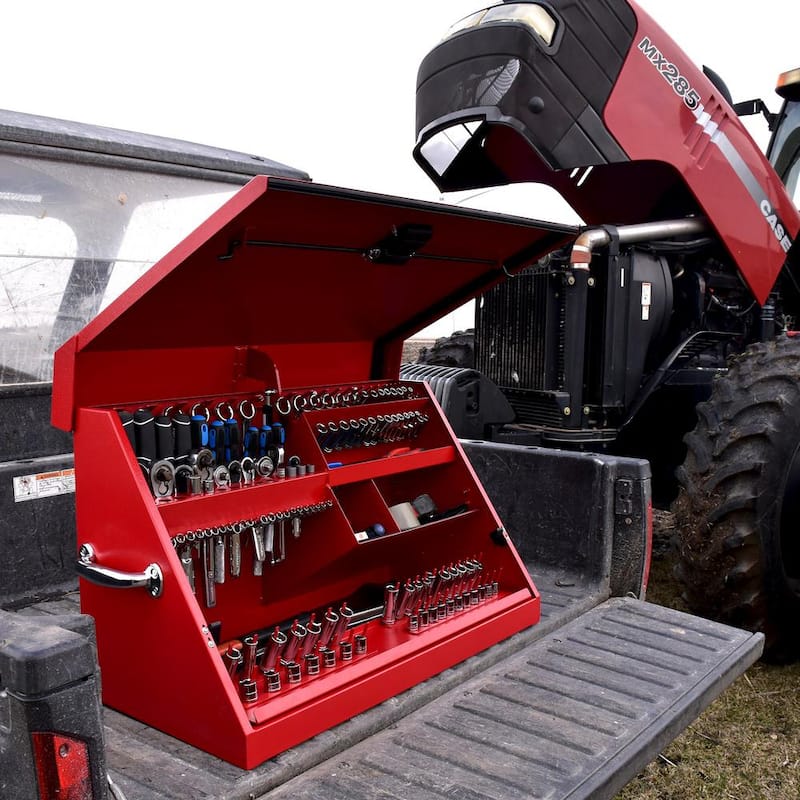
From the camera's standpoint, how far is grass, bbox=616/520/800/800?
257 centimetres

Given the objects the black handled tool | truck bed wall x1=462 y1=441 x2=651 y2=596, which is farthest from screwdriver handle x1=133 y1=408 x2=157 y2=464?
truck bed wall x1=462 y1=441 x2=651 y2=596

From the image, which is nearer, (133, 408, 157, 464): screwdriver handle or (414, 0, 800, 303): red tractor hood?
(133, 408, 157, 464): screwdriver handle

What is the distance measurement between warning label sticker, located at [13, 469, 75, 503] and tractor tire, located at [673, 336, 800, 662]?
2.13 meters

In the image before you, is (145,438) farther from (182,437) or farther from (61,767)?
(61,767)

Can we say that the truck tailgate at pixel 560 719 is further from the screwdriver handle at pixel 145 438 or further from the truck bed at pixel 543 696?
the screwdriver handle at pixel 145 438

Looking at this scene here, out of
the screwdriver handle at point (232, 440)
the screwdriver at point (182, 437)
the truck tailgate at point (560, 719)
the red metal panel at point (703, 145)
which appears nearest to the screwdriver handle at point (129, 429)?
the screwdriver at point (182, 437)

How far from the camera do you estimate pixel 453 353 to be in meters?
4.85

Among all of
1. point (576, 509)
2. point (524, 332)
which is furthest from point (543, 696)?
point (524, 332)

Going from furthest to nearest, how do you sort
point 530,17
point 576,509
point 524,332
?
1. point 524,332
2. point 530,17
3. point 576,509

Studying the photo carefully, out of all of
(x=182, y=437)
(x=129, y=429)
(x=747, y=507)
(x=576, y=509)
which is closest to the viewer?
(x=129, y=429)

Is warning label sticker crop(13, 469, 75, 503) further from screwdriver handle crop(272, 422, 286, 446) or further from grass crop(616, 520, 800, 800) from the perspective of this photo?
grass crop(616, 520, 800, 800)

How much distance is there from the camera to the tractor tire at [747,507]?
296 cm

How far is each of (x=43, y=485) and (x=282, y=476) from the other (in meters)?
0.72

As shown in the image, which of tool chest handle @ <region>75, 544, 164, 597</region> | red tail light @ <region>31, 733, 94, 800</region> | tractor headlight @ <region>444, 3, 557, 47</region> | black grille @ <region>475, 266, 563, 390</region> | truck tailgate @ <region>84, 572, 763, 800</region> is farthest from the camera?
black grille @ <region>475, 266, 563, 390</region>
